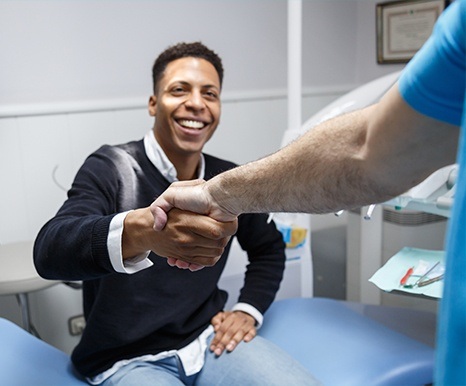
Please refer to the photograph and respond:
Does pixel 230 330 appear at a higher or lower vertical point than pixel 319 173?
lower

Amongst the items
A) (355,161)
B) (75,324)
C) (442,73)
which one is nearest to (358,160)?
(355,161)

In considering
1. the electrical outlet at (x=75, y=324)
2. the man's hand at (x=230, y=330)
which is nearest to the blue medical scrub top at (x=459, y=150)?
the man's hand at (x=230, y=330)

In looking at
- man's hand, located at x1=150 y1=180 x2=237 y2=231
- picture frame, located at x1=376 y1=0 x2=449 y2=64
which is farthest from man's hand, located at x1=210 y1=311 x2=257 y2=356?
picture frame, located at x1=376 y1=0 x2=449 y2=64

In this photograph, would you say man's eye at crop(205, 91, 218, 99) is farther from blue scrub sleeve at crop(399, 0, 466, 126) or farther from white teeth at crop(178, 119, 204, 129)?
blue scrub sleeve at crop(399, 0, 466, 126)

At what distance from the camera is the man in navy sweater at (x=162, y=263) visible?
43.5 inches

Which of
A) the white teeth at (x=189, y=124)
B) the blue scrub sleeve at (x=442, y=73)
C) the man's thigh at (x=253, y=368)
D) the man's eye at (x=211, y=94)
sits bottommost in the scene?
the man's thigh at (x=253, y=368)

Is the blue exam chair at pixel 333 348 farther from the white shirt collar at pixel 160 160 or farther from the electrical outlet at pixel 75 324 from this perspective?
the electrical outlet at pixel 75 324

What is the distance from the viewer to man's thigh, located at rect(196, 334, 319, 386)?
4.35 ft

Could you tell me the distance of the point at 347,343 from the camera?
151cm

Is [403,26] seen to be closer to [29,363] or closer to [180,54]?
[180,54]

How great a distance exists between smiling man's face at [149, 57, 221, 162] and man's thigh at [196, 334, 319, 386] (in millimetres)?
511

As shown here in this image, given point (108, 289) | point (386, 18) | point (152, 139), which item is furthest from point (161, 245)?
point (386, 18)

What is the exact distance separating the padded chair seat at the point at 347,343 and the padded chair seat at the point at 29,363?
535mm

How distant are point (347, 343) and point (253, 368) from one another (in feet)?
0.96
